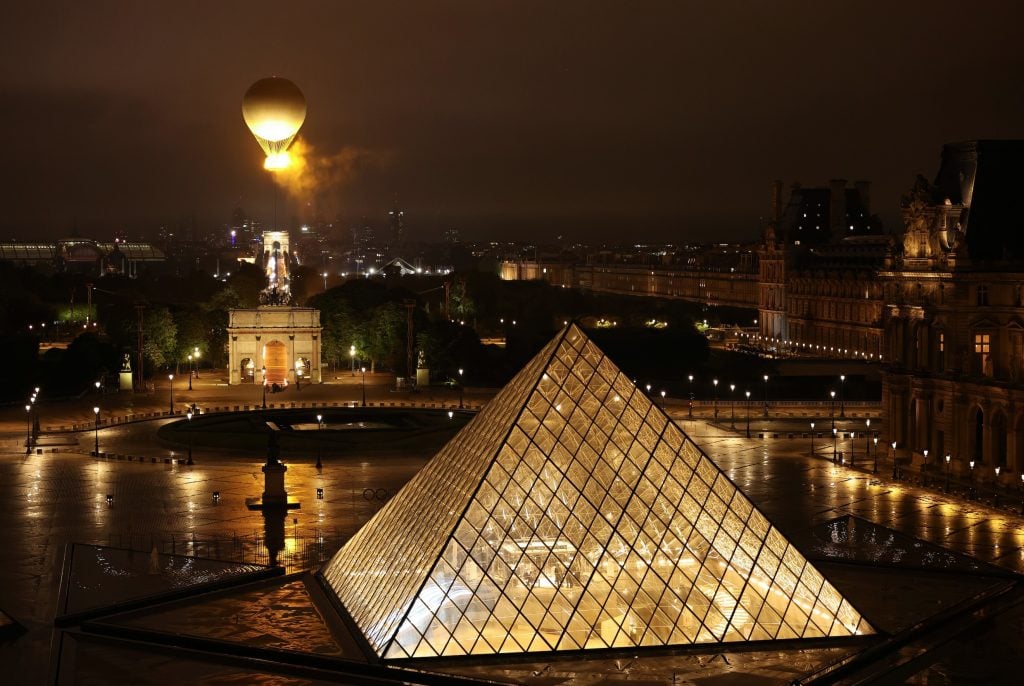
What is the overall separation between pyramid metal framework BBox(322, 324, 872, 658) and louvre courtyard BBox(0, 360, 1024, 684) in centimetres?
59

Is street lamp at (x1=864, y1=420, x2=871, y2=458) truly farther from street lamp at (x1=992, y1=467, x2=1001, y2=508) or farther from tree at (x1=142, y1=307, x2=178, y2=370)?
tree at (x1=142, y1=307, x2=178, y2=370)

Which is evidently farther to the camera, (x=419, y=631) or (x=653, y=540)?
(x=653, y=540)

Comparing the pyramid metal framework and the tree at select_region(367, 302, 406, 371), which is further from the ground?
the tree at select_region(367, 302, 406, 371)

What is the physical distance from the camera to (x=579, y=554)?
2661cm

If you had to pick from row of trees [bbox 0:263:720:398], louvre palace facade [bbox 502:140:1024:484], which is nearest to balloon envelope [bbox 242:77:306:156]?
row of trees [bbox 0:263:720:398]

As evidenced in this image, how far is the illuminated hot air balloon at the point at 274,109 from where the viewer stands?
68750mm

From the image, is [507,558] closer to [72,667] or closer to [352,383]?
[72,667]

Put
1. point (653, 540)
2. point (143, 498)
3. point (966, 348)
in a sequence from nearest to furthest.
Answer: point (653, 540), point (143, 498), point (966, 348)

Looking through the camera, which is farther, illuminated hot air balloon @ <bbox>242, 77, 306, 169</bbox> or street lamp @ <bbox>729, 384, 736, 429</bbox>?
illuminated hot air balloon @ <bbox>242, 77, 306, 169</bbox>

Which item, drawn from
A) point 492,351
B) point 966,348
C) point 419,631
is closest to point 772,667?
point 419,631

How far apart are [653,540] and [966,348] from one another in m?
23.6

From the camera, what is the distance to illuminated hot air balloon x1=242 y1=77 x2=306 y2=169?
226 ft

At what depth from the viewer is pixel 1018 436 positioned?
1735 inches

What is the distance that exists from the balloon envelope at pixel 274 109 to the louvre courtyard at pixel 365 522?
15.9 m
